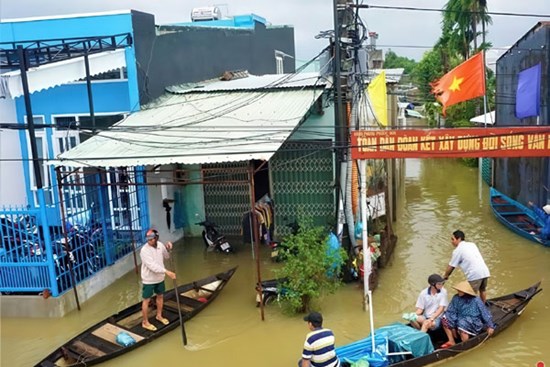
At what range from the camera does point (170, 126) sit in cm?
1091

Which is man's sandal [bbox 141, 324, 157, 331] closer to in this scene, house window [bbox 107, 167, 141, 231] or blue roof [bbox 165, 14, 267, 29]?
house window [bbox 107, 167, 141, 231]

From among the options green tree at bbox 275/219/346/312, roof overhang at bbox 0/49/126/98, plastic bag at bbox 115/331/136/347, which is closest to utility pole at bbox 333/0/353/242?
green tree at bbox 275/219/346/312

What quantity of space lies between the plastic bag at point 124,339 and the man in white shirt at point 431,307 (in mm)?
4332

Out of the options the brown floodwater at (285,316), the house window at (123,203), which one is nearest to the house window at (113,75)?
the house window at (123,203)

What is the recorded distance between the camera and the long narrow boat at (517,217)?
1291cm

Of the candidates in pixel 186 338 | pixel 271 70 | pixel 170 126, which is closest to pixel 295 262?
pixel 186 338

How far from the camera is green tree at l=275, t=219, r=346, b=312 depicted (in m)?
8.95

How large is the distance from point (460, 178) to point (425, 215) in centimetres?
708

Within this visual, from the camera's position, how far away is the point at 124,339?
8.23 meters

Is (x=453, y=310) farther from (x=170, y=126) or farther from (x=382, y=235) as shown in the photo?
(x=170, y=126)

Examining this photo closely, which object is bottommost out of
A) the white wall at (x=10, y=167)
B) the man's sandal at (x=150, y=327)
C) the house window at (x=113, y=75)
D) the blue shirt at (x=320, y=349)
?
the man's sandal at (x=150, y=327)

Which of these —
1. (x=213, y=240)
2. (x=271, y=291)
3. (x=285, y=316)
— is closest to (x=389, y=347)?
(x=285, y=316)

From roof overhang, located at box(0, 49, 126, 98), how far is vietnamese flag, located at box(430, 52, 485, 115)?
7246mm

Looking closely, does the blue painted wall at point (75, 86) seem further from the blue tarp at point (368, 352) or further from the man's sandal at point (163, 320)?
the blue tarp at point (368, 352)
